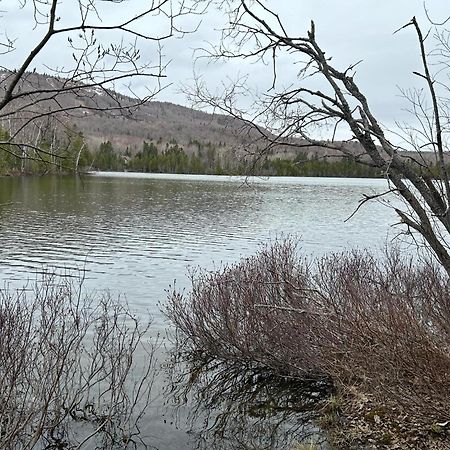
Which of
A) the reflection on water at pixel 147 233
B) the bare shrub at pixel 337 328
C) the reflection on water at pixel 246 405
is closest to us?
the bare shrub at pixel 337 328

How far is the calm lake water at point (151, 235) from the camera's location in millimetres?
19375

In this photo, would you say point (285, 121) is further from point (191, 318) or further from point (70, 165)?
point (191, 318)

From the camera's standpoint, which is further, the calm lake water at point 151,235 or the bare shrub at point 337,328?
the calm lake water at point 151,235

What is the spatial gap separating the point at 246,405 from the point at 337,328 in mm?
2402

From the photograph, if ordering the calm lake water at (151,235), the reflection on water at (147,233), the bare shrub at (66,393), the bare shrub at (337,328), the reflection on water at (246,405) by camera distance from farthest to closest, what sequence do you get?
1. the reflection on water at (147,233)
2. the calm lake water at (151,235)
3. the reflection on water at (246,405)
4. the bare shrub at (66,393)
5. the bare shrub at (337,328)

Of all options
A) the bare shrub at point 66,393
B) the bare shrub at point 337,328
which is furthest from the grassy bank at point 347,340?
the bare shrub at point 66,393

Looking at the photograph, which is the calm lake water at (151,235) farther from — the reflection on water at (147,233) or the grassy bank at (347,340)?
the grassy bank at (347,340)

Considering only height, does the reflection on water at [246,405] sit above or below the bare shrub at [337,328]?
below

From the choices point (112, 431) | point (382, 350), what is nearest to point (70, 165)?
point (382, 350)

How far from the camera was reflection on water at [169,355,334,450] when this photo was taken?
8.51 m

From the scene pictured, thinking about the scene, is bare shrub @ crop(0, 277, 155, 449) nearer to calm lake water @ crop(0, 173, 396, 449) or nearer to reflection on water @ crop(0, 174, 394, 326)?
calm lake water @ crop(0, 173, 396, 449)

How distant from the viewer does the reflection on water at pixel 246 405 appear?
851 centimetres

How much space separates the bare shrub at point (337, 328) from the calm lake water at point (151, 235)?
214 cm

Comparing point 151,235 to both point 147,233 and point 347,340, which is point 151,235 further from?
point 347,340
